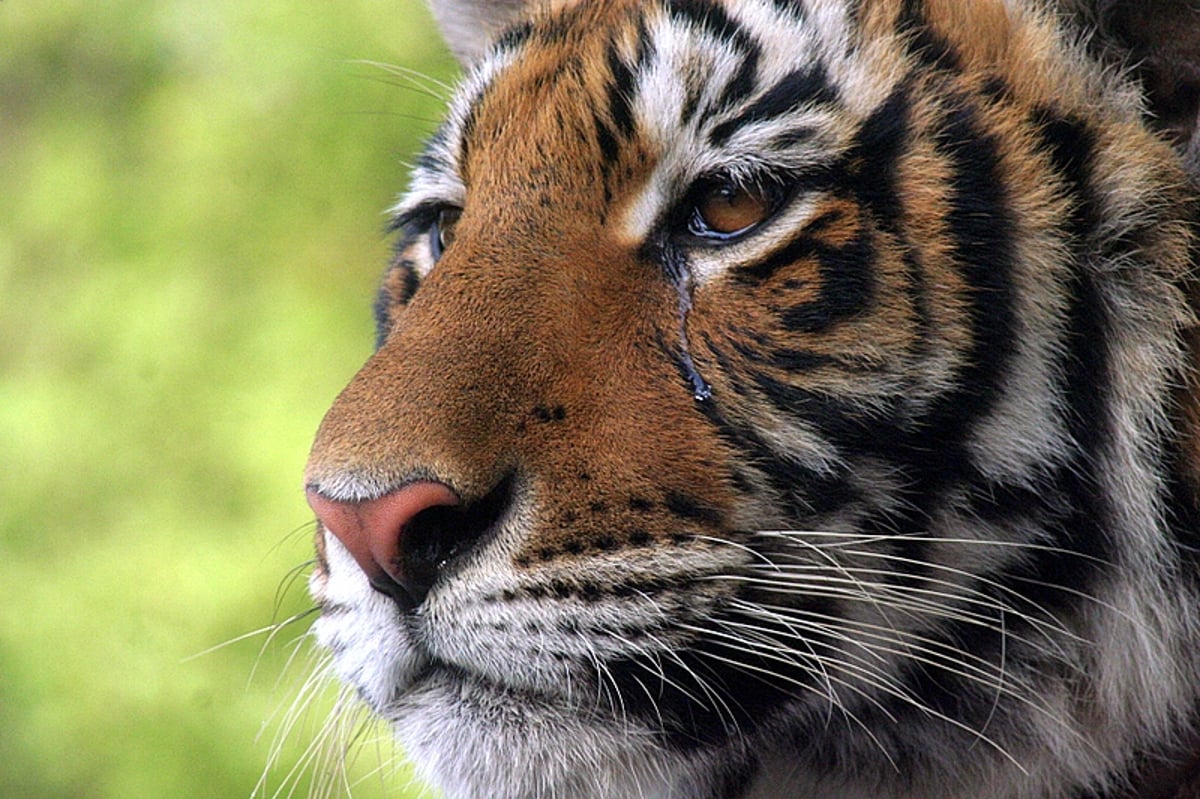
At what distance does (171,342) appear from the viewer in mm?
3594

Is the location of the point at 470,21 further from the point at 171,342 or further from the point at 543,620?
the point at 171,342

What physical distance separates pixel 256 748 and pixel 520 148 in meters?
2.03

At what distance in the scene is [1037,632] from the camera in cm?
129

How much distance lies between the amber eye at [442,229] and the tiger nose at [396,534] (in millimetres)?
507

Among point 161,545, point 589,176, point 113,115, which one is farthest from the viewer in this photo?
point 113,115

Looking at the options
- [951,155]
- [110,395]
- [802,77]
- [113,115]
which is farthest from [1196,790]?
[113,115]

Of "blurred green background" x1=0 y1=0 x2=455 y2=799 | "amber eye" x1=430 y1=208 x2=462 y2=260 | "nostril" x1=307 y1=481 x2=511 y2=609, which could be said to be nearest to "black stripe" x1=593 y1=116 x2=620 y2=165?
"amber eye" x1=430 y1=208 x2=462 y2=260

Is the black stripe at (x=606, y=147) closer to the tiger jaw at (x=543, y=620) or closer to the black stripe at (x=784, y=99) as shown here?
the black stripe at (x=784, y=99)

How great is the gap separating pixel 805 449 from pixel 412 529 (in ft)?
1.14

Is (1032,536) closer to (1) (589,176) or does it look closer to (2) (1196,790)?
(2) (1196,790)

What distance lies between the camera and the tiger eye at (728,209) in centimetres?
132

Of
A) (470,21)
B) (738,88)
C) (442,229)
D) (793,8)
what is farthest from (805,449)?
(470,21)

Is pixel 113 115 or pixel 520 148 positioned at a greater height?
pixel 113 115

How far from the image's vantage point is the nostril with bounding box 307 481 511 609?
3.71ft
